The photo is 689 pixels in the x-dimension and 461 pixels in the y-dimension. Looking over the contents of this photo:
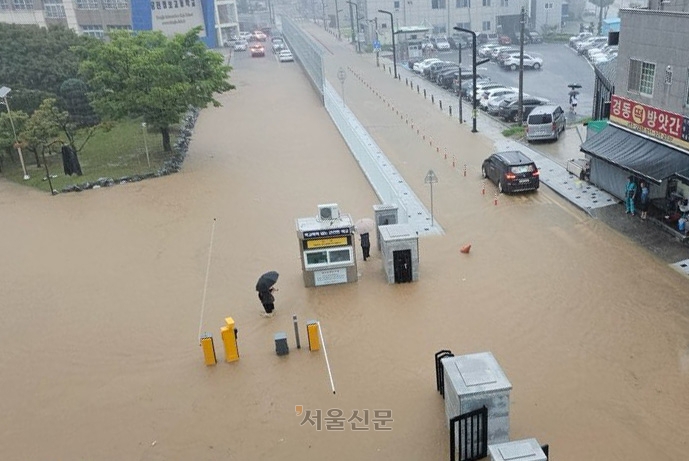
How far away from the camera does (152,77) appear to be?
2933 cm

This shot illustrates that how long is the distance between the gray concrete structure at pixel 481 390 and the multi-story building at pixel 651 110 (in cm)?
1009

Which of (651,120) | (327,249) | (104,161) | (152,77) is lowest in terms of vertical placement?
(104,161)

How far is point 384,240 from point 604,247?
20.7 feet

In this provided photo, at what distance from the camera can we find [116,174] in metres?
29.3

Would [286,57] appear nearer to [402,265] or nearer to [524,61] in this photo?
[524,61]

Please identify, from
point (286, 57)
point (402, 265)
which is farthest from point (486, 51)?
point (402, 265)

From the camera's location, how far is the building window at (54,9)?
6988 cm

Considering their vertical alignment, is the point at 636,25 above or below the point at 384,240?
above

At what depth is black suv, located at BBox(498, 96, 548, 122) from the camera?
3409 centimetres

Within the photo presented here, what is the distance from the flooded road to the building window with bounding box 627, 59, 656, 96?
411 centimetres

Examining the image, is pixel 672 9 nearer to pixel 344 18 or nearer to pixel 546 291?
pixel 546 291

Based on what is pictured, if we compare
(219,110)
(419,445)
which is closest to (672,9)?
(419,445)

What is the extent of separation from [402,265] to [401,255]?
10.8 inches

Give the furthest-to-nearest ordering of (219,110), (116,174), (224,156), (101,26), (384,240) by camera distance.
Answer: (101,26) < (219,110) < (224,156) < (116,174) < (384,240)
